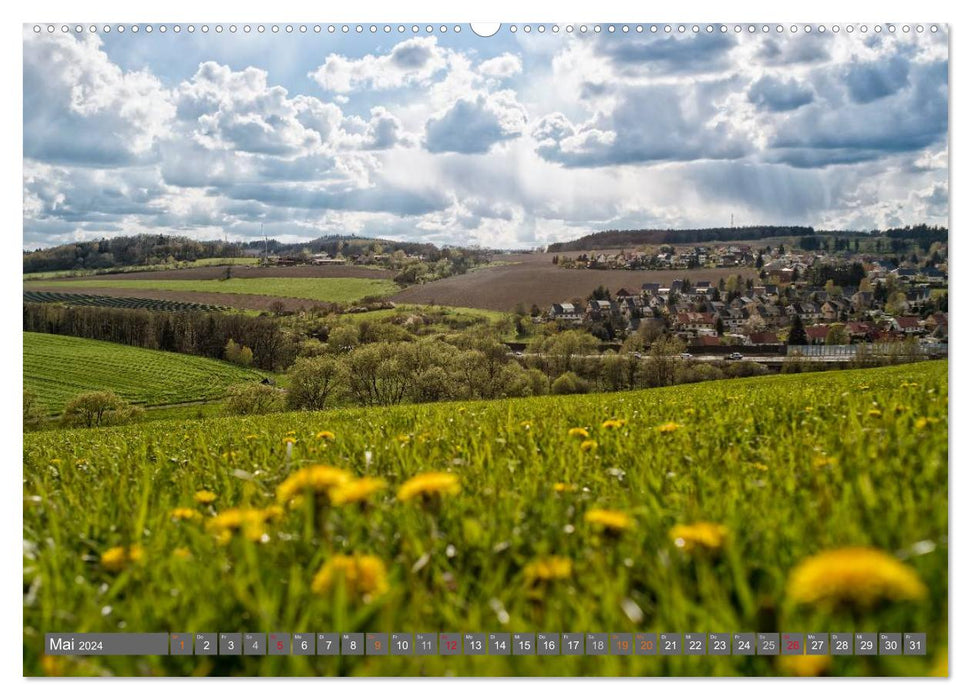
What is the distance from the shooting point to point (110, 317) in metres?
7.71

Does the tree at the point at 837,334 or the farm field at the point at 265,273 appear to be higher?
the farm field at the point at 265,273

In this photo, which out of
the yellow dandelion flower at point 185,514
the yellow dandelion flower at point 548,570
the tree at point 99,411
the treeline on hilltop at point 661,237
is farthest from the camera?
the tree at point 99,411

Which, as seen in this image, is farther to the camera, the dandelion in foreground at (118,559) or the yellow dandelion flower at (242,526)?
the dandelion in foreground at (118,559)

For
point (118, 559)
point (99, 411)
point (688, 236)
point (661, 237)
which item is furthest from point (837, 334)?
point (99, 411)

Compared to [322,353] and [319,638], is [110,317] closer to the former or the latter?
[322,353]

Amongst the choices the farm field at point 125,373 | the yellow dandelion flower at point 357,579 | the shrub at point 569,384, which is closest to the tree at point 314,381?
the farm field at point 125,373

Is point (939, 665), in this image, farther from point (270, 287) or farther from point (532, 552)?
point (270, 287)

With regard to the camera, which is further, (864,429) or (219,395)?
(219,395)

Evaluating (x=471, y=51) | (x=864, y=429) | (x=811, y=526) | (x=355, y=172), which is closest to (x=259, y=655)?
(x=811, y=526)

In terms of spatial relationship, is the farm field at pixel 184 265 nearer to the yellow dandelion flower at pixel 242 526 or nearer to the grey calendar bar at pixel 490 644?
the yellow dandelion flower at pixel 242 526

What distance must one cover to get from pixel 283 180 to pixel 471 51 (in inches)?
Answer: 91.2

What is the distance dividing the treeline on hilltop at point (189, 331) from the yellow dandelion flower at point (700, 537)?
624 cm

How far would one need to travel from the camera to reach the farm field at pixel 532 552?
195 centimetres

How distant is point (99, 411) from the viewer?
8.02 meters
